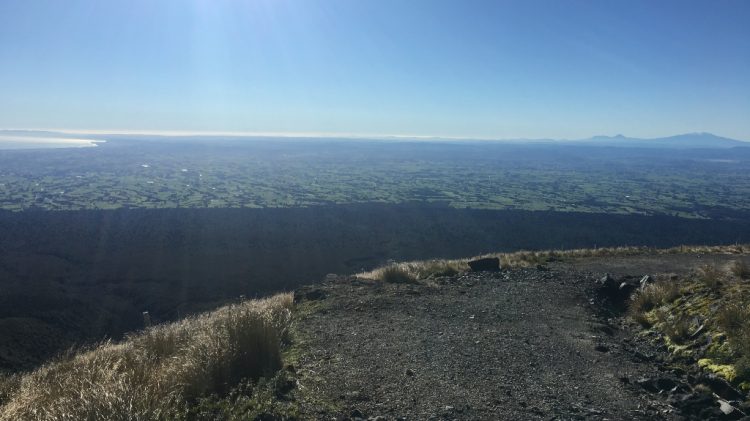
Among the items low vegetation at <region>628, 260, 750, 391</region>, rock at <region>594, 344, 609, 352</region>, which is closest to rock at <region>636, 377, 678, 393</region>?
low vegetation at <region>628, 260, 750, 391</region>

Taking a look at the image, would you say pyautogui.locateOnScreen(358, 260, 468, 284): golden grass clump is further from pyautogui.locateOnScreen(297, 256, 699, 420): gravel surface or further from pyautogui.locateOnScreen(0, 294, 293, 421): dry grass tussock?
pyautogui.locateOnScreen(0, 294, 293, 421): dry grass tussock

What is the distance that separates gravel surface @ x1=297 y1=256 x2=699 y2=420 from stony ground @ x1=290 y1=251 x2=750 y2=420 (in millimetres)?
21

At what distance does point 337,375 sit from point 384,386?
72cm

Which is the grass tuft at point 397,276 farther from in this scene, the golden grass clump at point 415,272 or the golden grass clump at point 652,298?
the golden grass clump at point 652,298

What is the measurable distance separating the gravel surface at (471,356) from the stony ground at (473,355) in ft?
0.07

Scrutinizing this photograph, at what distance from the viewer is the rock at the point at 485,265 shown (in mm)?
14048

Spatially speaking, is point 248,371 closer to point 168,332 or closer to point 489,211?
point 168,332

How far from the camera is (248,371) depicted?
235 inches

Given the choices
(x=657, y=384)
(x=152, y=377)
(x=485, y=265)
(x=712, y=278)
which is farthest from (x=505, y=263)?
(x=152, y=377)

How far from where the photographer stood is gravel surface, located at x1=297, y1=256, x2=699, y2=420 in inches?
206

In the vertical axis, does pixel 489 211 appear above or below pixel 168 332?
below

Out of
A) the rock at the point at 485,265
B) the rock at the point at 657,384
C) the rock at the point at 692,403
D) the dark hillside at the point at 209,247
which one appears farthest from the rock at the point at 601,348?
the dark hillside at the point at 209,247

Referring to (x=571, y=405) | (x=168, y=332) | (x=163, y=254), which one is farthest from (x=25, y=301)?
(x=571, y=405)

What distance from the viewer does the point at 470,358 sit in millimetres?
6762
